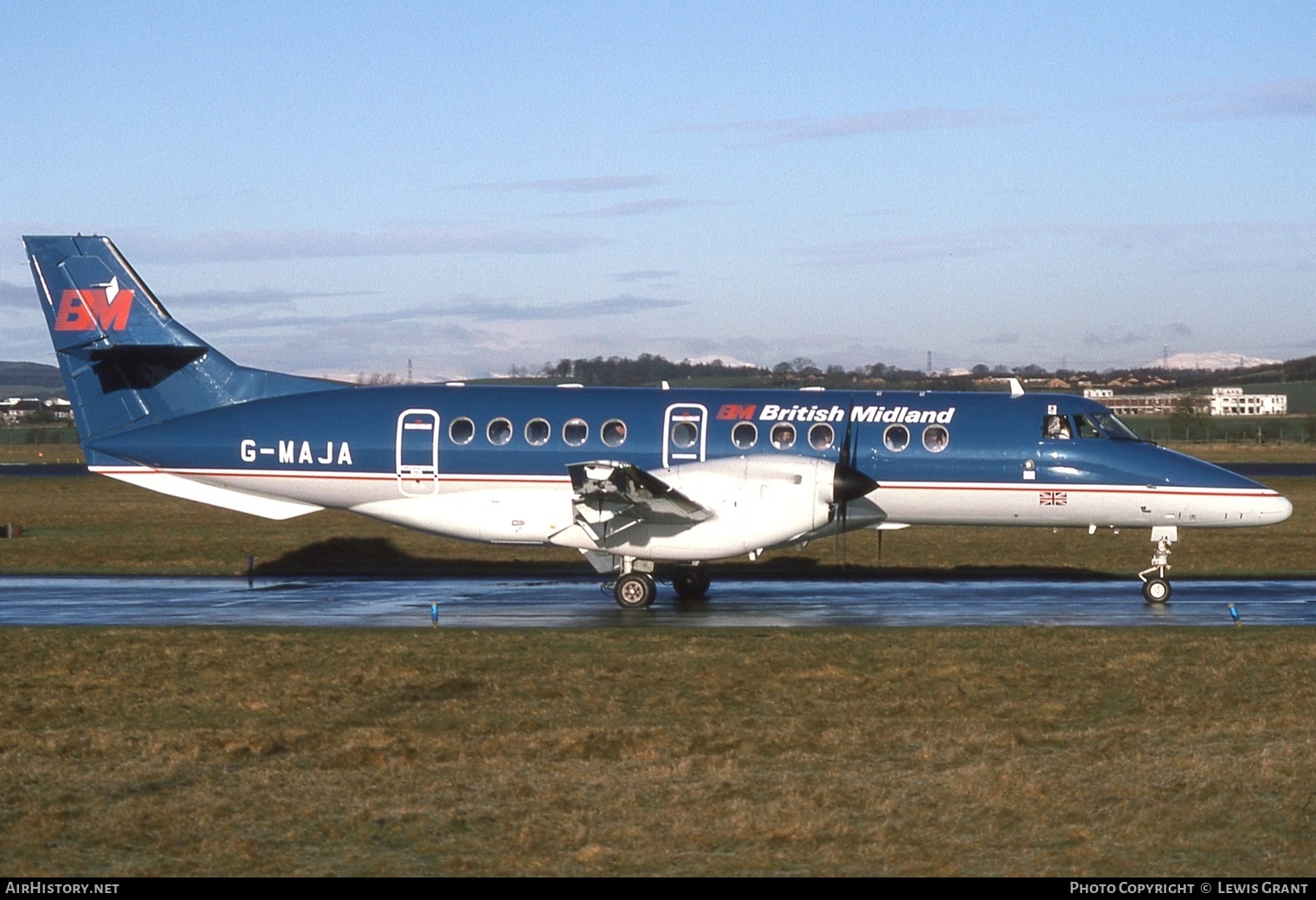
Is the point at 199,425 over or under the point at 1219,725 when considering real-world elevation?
over

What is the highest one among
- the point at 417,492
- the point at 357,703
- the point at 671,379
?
the point at 671,379

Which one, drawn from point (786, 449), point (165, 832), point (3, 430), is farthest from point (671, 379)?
point (3, 430)

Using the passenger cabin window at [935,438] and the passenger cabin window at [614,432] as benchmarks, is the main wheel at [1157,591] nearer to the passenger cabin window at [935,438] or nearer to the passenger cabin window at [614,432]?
the passenger cabin window at [935,438]

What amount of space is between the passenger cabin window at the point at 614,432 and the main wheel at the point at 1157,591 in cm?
808

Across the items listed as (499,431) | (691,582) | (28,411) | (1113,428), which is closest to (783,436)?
(691,582)

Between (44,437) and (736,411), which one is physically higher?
(736,411)

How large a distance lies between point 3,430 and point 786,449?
352 ft

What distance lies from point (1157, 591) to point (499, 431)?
1014 centimetres

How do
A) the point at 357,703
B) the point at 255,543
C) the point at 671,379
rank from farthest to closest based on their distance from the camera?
the point at 255,543, the point at 671,379, the point at 357,703

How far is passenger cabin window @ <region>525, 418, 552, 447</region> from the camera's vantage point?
71.5 ft

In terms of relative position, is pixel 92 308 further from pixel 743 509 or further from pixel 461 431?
pixel 743 509

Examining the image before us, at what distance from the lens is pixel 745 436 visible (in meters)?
21.6

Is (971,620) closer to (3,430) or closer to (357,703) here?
(357,703)
